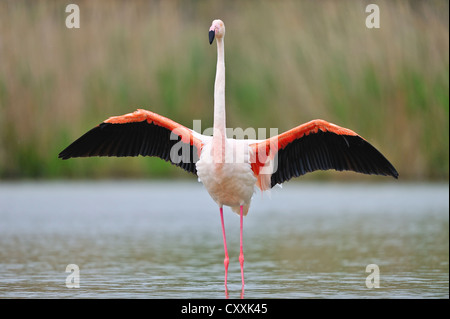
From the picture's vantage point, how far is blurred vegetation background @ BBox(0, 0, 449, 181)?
18.9 metres

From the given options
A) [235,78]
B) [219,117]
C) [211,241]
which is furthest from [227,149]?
[235,78]

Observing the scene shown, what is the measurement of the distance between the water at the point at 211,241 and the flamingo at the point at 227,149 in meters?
1.09

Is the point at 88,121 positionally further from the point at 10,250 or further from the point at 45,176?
the point at 10,250

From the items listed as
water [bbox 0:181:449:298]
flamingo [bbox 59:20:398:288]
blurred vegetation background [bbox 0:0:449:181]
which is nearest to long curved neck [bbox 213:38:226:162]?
flamingo [bbox 59:20:398:288]

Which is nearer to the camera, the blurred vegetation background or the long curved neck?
the long curved neck

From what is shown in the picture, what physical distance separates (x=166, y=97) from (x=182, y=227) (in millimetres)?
5622

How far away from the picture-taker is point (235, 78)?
19.7 m

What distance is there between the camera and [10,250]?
11875mm

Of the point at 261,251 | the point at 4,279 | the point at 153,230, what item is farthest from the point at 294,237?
the point at 4,279

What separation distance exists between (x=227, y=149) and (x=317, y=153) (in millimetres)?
1214

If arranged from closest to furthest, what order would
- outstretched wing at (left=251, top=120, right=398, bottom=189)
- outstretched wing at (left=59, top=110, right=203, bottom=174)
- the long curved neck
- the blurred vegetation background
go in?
1. the long curved neck
2. outstretched wing at (left=251, top=120, right=398, bottom=189)
3. outstretched wing at (left=59, top=110, right=203, bottom=174)
4. the blurred vegetation background

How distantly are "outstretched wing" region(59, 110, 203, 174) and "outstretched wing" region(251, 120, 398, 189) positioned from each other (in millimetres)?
828

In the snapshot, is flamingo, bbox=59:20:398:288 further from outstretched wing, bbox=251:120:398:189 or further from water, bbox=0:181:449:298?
water, bbox=0:181:449:298
